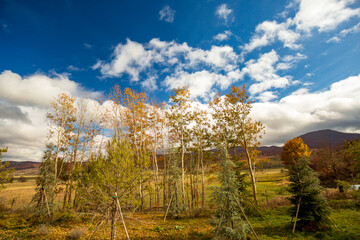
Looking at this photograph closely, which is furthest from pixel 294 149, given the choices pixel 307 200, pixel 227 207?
pixel 227 207

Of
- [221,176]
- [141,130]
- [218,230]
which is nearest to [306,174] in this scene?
[221,176]

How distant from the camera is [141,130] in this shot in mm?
19562

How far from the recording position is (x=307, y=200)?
32.3 ft

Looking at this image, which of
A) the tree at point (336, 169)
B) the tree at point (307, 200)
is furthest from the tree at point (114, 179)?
the tree at point (336, 169)

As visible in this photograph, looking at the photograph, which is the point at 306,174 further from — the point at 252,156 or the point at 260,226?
the point at 252,156

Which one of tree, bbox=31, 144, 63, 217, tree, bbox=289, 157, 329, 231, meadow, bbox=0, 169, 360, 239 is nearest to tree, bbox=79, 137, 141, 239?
meadow, bbox=0, 169, 360, 239

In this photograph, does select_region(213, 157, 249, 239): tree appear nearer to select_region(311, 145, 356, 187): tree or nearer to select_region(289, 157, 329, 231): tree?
select_region(289, 157, 329, 231): tree

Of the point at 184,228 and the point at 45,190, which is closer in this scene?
the point at 184,228

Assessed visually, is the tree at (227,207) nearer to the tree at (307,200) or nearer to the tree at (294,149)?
the tree at (307,200)

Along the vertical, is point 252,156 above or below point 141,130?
below

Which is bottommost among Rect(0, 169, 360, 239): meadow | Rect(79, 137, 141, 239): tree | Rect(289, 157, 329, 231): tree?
Rect(0, 169, 360, 239): meadow

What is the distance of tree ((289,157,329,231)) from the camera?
952 centimetres

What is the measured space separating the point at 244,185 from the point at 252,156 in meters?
5.49

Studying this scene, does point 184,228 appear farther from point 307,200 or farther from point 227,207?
point 307,200
